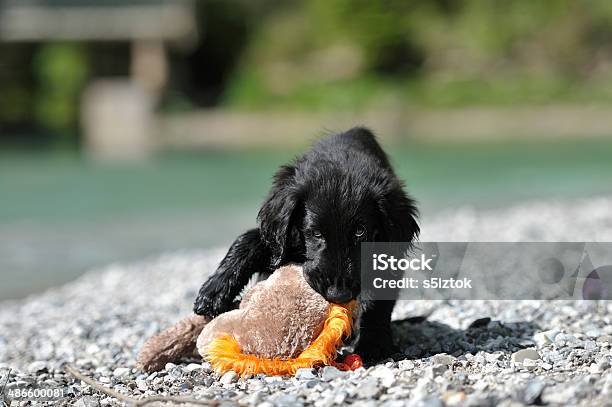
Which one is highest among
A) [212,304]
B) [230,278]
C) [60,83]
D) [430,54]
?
[430,54]

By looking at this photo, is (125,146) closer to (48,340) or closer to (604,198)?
(604,198)

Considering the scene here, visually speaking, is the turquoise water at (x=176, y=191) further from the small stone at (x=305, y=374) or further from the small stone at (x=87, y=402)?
the small stone at (x=305, y=374)

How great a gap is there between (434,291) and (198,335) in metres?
1.95

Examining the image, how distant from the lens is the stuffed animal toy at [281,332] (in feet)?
13.1

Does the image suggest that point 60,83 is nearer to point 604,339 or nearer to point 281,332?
point 281,332

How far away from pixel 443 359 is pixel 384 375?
0.43m

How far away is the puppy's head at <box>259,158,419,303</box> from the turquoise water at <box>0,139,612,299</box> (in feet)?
15.7

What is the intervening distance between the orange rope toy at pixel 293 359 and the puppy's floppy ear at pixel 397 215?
1.41ft

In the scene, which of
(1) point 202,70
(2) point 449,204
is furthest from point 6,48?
(2) point 449,204

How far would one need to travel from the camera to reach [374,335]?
13.8 ft

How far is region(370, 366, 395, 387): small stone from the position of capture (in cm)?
361

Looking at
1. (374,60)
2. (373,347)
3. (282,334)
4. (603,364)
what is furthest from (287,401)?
(374,60)

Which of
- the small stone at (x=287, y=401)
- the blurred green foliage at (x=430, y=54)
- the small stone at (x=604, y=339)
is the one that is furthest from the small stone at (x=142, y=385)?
the blurred green foliage at (x=430, y=54)

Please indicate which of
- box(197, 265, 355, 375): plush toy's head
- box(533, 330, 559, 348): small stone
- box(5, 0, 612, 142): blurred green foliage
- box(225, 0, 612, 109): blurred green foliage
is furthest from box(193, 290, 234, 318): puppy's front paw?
box(225, 0, 612, 109): blurred green foliage
